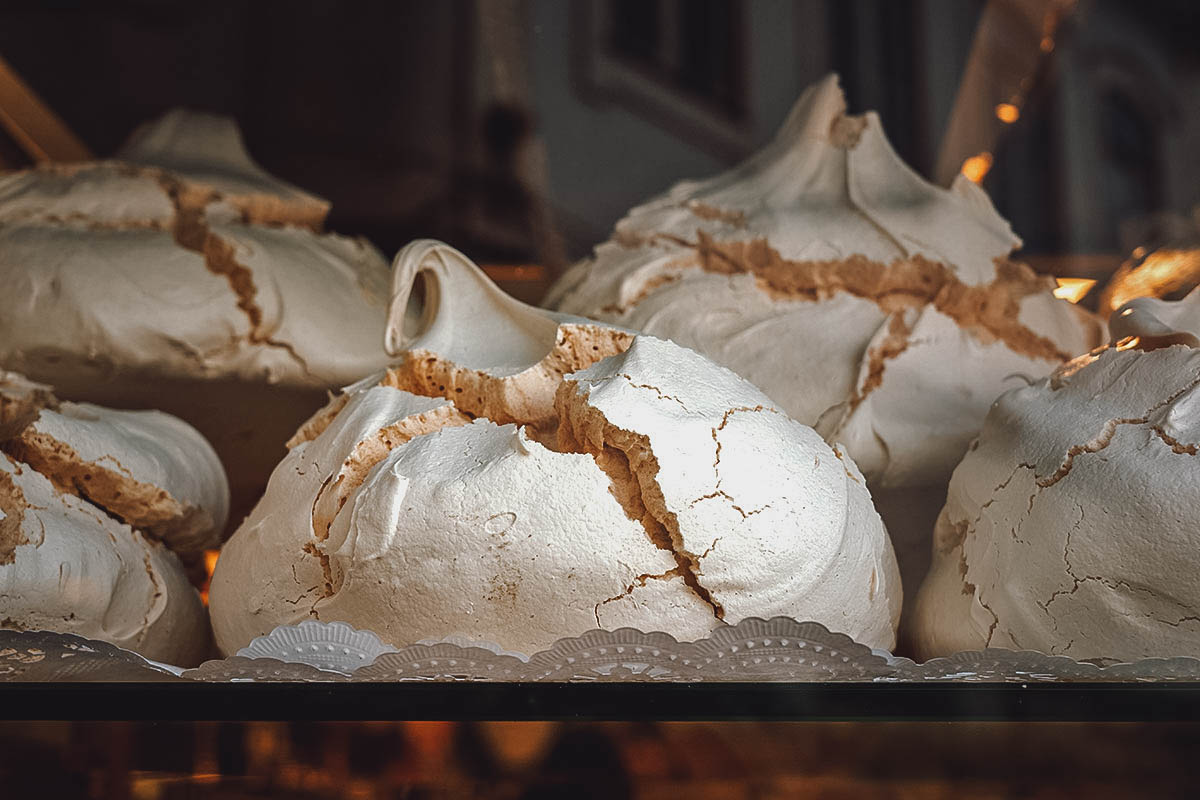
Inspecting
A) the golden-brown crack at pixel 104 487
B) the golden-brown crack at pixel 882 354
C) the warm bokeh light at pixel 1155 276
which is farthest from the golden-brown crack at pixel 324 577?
the warm bokeh light at pixel 1155 276

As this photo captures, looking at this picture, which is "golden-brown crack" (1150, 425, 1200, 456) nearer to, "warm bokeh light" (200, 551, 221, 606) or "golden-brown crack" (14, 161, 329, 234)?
"warm bokeh light" (200, 551, 221, 606)

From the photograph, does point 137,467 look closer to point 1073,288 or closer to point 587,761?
point 587,761

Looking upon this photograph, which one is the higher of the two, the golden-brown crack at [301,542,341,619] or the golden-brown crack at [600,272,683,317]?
the golden-brown crack at [600,272,683,317]

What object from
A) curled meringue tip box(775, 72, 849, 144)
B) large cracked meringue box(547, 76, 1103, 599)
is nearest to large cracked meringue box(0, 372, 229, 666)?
large cracked meringue box(547, 76, 1103, 599)

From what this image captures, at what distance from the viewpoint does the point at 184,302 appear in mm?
1188

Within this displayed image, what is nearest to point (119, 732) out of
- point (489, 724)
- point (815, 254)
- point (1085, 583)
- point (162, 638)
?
point (489, 724)

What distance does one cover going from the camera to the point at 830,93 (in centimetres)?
133

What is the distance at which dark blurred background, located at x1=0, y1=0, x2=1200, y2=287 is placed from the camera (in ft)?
5.28

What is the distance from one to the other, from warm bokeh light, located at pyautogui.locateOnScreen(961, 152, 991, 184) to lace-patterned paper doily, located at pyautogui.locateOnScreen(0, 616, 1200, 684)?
104cm

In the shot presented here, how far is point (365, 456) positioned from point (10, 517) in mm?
271

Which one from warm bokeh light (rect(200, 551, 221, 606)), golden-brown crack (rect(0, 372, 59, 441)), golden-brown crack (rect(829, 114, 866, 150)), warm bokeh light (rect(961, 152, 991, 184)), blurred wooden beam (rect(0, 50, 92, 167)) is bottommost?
warm bokeh light (rect(200, 551, 221, 606))

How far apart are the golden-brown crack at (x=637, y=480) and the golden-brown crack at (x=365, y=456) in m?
0.12

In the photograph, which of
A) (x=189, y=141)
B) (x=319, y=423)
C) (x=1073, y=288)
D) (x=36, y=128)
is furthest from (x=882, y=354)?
(x=36, y=128)

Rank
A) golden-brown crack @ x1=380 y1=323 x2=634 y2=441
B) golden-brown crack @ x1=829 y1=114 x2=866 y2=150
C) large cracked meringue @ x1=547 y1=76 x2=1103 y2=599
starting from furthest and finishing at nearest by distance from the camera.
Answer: golden-brown crack @ x1=829 y1=114 x2=866 y2=150, large cracked meringue @ x1=547 y1=76 x2=1103 y2=599, golden-brown crack @ x1=380 y1=323 x2=634 y2=441
